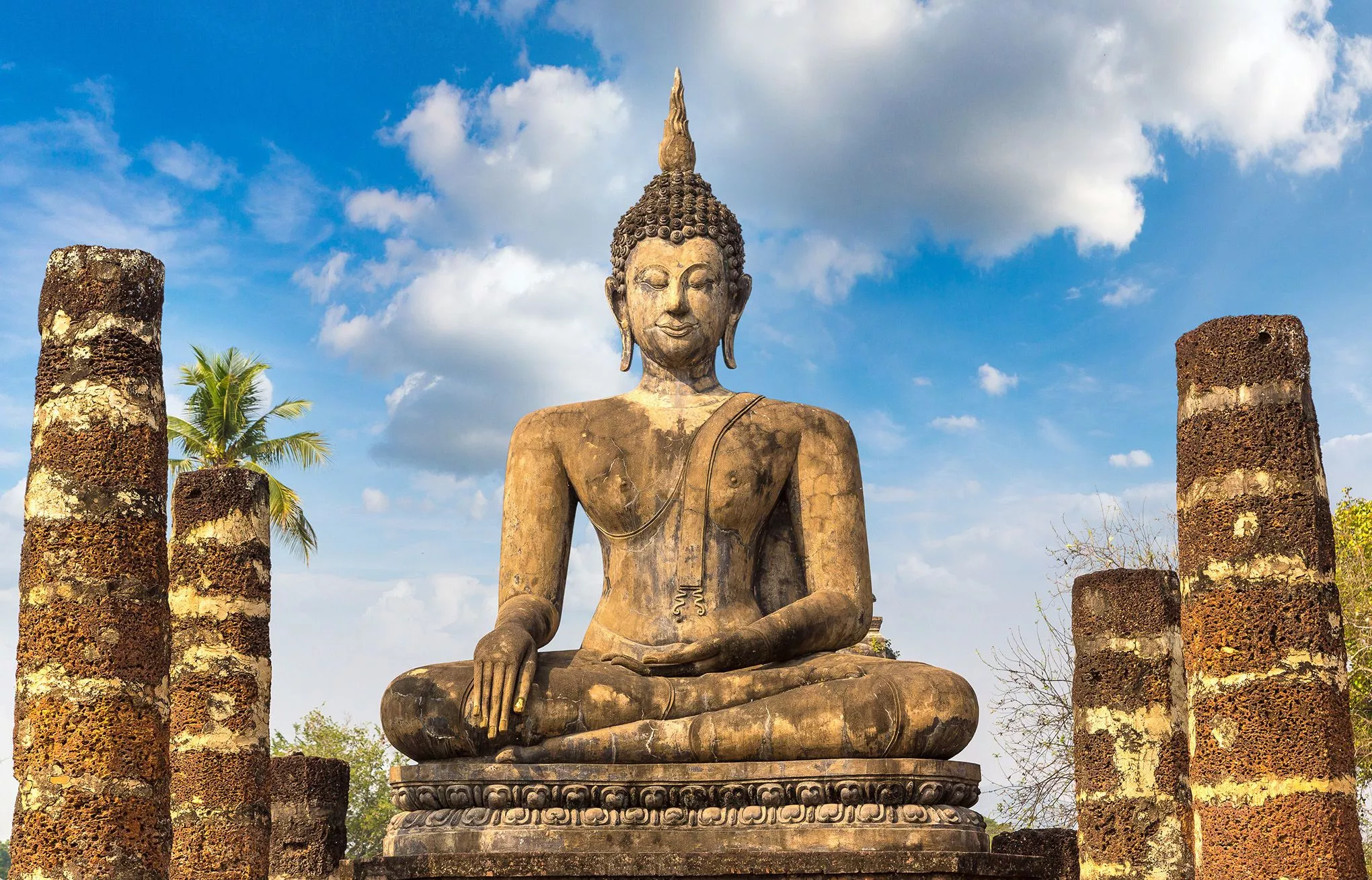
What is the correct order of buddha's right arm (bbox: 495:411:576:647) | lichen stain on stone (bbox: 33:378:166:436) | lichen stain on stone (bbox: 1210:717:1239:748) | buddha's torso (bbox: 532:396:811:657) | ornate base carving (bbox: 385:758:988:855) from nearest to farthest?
ornate base carving (bbox: 385:758:988:855), buddha's torso (bbox: 532:396:811:657), buddha's right arm (bbox: 495:411:576:647), lichen stain on stone (bbox: 1210:717:1239:748), lichen stain on stone (bbox: 33:378:166:436)

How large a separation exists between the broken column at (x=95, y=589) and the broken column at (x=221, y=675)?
15.7 feet

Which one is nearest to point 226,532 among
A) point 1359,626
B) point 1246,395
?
point 1246,395

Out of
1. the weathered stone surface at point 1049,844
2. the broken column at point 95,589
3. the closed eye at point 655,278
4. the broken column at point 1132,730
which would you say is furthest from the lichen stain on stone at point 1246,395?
the weathered stone surface at point 1049,844

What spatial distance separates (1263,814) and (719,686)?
3.51m

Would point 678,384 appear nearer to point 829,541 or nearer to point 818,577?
point 829,541

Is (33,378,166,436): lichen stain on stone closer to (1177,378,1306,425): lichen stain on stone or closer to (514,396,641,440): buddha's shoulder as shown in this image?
(514,396,641,440): buddha's shoulder

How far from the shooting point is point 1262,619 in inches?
395

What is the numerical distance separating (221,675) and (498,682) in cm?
747

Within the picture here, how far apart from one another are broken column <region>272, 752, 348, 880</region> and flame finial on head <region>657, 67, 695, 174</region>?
9579 mm

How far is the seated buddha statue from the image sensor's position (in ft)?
26.9

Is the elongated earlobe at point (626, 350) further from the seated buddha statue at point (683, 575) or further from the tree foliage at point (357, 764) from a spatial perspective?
the tree foliage at point (357, 764)

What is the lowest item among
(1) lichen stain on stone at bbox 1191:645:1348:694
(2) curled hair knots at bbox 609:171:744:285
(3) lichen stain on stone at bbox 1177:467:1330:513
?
(1) lichen stain on stone at bbox 1191:645:1348:694

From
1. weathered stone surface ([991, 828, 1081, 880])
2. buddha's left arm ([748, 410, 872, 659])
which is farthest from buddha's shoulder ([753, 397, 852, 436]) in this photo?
weathered stone surface ([991, 828, 1081, 880])

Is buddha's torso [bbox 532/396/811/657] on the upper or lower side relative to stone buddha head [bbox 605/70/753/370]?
lower
